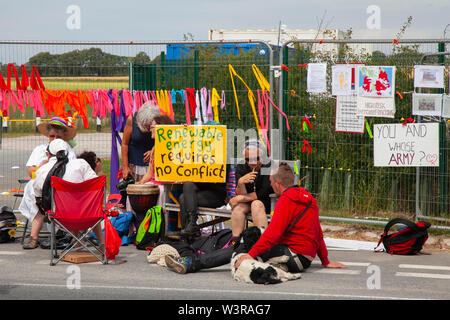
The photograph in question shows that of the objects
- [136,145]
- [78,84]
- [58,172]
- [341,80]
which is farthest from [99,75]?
[341,80]

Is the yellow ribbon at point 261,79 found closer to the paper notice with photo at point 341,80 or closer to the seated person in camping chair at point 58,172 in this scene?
the paper notice with photo at point 341,80

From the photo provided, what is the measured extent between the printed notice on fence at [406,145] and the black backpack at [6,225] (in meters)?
5.45

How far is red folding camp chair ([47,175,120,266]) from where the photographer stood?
8.81 metres

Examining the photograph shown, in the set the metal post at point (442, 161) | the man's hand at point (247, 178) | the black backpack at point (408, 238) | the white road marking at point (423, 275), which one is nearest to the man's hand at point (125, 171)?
the man's hand at point (247, 178)

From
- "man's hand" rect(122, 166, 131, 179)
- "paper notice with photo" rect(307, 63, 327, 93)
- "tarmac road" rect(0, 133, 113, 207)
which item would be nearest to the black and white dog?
"man's hand" rect(122, 166, 131, 179)

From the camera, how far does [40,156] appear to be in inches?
424

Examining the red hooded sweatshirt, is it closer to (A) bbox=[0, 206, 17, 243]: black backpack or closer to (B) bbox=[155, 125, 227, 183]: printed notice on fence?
(B) bbox=[155, 125, 227, 183]: printed notice on fence

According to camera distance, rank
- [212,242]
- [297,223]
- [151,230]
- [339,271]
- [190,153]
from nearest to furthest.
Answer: [297,223] < [339,271] < [212,242] < [151,230] < [190,153]

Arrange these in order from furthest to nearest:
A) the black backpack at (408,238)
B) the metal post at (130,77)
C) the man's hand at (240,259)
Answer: the metal post at (130,77)
the black backpack at (408,238)
the man's hand at (240,259)

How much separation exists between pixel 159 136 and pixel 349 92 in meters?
2.97

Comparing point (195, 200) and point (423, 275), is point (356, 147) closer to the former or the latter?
point (195, 200)

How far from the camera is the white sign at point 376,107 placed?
35.0ft

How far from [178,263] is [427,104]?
4.61 metres

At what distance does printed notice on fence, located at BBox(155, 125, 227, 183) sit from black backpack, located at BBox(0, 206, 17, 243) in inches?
86.5
